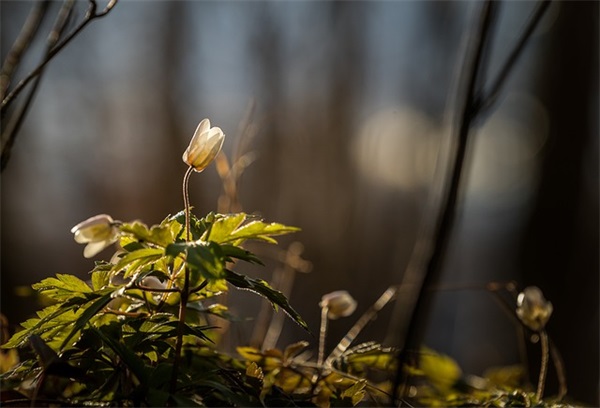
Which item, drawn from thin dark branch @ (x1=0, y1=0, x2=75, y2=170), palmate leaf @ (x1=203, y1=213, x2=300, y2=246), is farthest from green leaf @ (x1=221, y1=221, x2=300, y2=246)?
thin dark branch @ (x1=0, y1=0, x2=75, y2=170)

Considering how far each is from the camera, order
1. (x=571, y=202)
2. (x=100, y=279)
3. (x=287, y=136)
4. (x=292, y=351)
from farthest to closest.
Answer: (x=287, y=136) < (x=571, y=202) < (x=292, y=351) < (x=100, y=279)

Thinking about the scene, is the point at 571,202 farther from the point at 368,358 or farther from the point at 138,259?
the point at 138,259

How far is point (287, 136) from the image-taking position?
8.74 m

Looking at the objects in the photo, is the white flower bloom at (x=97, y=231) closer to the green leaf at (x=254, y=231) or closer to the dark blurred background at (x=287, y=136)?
the green leaf at (x=254, y=231)

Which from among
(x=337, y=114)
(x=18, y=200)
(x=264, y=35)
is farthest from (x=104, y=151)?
(x=337, y=114)

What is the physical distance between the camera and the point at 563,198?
12.9 ft

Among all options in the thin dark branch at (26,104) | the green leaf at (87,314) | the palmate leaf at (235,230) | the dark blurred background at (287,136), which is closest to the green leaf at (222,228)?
the palmate leaf at (235,230)

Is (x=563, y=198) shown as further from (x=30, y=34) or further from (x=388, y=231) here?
(x=388, y=231)

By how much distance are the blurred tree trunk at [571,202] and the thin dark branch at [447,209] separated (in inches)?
136

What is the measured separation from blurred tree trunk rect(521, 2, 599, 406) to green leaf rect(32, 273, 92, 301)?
3.43 m

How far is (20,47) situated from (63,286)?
13.3 inches

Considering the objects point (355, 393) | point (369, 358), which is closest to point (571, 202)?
point (369, 358)

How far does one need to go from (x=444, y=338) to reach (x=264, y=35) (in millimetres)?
5033

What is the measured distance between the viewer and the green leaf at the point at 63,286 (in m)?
0.62
